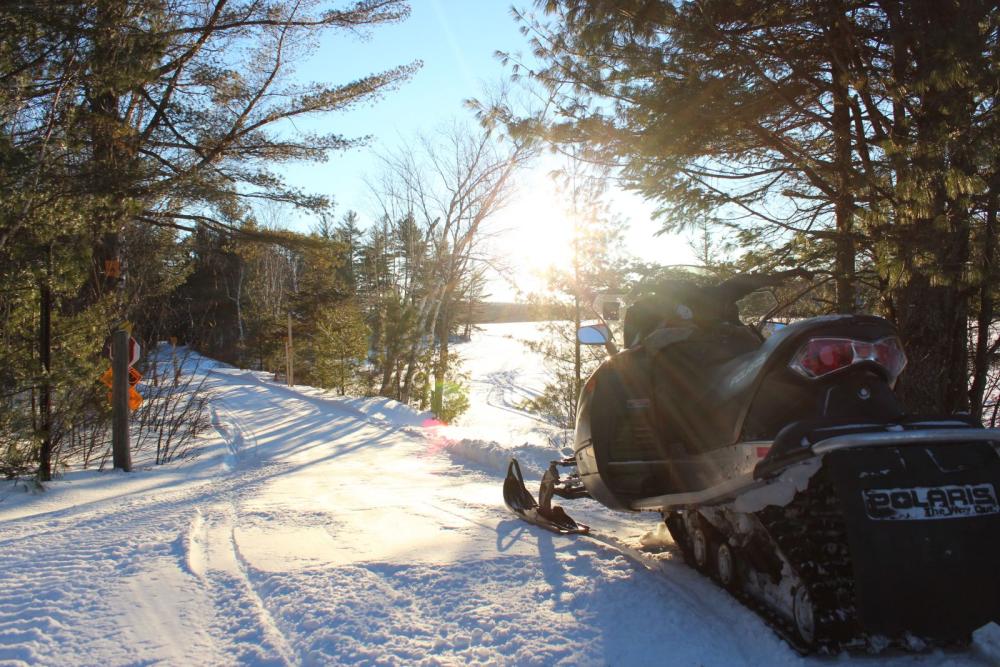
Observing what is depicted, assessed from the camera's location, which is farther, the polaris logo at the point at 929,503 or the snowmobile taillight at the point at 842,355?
the snowmobile taillight at the point at 842,355

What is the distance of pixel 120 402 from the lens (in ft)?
25.5

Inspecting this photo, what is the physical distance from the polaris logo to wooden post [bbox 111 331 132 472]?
7.88 meters

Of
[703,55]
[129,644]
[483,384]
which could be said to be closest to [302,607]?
[129,644]

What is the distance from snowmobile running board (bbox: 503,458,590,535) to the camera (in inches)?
173

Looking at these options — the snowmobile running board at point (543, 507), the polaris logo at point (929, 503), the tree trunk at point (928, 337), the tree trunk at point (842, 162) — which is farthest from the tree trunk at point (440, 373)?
the polaris logo at point (929, 503)

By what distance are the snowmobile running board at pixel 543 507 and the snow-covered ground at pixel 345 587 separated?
137 mm

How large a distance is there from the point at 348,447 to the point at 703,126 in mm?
7665

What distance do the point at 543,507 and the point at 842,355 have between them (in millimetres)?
2681

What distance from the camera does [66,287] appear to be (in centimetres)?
646

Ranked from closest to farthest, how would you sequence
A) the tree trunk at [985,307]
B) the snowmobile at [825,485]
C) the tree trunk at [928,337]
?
the snowmobile at [825,485]
the tree trunk at [985,307]
the tree trunk at [928,337]

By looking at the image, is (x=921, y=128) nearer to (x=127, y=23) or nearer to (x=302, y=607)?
(x=302, y=607)

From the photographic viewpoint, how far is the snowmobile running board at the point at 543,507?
14.4 ft

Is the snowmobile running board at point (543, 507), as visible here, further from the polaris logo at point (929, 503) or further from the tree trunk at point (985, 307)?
the tree trunk at point (985, 307)

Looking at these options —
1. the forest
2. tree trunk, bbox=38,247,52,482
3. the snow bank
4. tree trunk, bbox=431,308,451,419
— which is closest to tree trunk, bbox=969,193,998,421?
the forest
